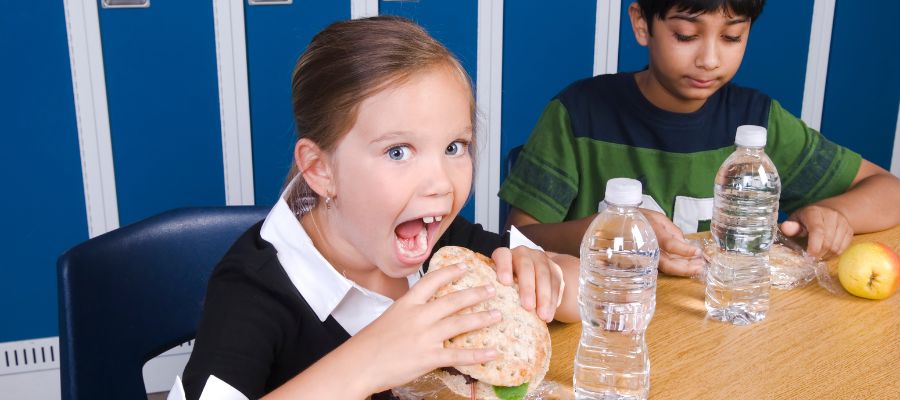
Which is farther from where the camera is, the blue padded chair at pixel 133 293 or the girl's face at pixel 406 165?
the blue padded chair at pixel 133 293

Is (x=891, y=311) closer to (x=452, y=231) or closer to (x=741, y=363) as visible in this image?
(x=741, y=363)

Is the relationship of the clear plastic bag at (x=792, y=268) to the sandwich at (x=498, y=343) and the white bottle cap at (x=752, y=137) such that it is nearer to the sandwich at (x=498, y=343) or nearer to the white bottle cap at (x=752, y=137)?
the white bottle cap at (x=752, y=137)

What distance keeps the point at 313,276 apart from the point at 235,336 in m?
0.14

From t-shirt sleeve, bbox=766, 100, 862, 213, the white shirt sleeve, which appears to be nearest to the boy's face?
t-shirt sleeve, bbox=766, 100, 862, 213

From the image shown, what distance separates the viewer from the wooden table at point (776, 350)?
1026mm

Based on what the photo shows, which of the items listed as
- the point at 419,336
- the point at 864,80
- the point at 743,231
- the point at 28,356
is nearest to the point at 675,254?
the point at 743,231

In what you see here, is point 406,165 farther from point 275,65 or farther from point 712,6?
point 275,65

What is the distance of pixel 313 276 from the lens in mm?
1116

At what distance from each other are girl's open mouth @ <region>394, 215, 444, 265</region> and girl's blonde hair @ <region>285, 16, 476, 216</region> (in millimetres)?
125

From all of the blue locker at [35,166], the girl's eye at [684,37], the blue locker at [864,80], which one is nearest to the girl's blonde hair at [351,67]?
the girl's eye at [684,37]

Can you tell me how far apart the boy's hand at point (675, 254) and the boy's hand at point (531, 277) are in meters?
0.30

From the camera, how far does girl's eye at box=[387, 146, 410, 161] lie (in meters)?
1.05

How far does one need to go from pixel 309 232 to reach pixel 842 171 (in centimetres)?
111

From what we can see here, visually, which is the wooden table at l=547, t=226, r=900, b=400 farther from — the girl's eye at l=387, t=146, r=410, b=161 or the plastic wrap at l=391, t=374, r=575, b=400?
the girl's eye at l=387, t=146, r=410, b=161
